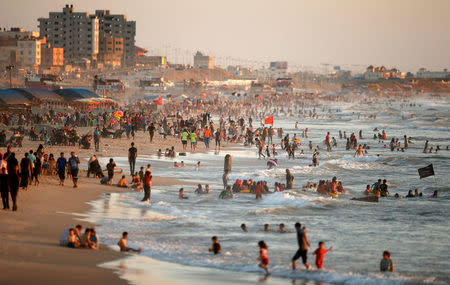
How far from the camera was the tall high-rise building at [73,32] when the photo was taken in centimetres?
17975

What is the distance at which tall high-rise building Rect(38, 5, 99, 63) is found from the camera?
17975cm

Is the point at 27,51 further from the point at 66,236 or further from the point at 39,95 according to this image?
the point at 66,236

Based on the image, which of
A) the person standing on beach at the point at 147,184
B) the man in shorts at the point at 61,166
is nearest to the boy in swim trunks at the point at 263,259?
the person standing on beach at the point at 147,184

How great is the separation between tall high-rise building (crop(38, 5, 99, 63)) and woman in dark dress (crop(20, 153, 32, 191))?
168 m

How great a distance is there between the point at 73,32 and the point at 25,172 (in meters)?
174

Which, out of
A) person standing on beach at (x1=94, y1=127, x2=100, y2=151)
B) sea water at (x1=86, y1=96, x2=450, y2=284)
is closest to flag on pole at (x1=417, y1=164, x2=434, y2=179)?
sea water at (x1=86, y1=96, x2=450, y2=284)

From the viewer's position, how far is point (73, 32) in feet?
595

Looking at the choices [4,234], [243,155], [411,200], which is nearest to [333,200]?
[411,200]

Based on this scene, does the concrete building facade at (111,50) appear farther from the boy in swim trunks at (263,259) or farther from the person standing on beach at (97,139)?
the boy in swim trunks at (263,259)

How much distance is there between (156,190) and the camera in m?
21.2

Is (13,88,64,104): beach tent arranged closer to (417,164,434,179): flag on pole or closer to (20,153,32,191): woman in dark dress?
(20,153,32,191): woman in dark dress

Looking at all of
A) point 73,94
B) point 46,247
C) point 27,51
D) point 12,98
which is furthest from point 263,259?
point 27,51

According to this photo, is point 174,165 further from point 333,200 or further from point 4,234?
point 4,234

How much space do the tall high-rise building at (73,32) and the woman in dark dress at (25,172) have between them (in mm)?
167580
